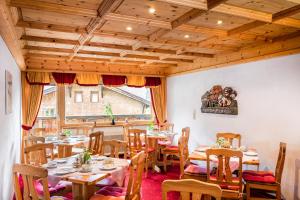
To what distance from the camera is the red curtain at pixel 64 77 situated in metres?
5.67

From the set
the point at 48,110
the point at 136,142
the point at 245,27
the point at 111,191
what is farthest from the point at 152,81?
A: the point at 111,191

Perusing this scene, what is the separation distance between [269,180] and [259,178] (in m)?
0.13

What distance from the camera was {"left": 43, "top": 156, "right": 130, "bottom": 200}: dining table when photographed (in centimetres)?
254

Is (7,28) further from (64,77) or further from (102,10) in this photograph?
(64,77)

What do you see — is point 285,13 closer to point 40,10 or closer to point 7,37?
point 40,10

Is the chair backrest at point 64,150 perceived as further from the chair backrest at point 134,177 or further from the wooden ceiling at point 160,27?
the chair backrest at point 134,177

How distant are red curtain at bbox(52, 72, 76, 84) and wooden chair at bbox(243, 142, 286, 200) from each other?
4266 millimetres

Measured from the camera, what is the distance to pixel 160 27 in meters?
3.13

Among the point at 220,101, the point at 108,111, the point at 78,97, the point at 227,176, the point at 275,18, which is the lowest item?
the point at 227,176

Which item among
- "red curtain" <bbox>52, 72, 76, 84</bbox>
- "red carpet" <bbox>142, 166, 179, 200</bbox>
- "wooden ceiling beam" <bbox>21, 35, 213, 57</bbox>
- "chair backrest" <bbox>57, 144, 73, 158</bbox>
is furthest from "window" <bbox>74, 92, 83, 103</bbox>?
"red carpet" <bbox>142, 166, 179, 200</bbox>

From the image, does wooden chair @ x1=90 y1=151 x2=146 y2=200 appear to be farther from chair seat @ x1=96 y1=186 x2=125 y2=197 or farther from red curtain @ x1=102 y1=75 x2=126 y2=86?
red curtain @ x1=102 y1=75 x2=126 y2=86

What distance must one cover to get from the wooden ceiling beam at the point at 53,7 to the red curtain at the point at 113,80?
3.54m

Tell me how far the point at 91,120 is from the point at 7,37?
12.9 feet

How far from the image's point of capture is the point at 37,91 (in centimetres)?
557
